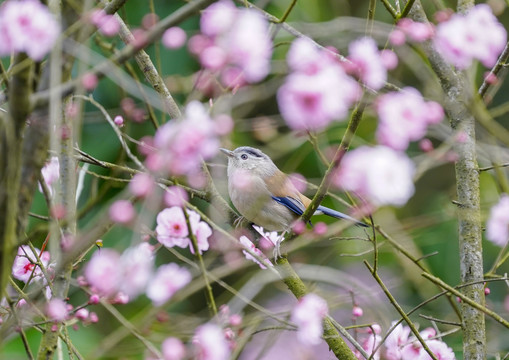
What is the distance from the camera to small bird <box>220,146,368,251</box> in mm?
3191

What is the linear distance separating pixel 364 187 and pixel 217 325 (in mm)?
438

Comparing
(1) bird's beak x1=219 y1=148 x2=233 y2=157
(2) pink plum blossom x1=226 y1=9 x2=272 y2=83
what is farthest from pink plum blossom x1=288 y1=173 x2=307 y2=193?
(2) pink plum blossom x1=226 y1=9 x2=272 y2=83

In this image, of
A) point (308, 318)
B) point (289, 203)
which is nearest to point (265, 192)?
point (289, 203)

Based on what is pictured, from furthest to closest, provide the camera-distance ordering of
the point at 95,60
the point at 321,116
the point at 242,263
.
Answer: the point at 242,263 < the point at 95,60 < the point at 321,116

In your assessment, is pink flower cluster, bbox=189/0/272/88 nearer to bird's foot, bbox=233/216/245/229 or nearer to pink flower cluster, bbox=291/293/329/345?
pink flower cluster, bbox=291/293/329/345

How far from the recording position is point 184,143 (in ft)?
4.16

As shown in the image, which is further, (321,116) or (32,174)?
(32,174)

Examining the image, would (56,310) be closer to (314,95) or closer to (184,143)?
(184,143)

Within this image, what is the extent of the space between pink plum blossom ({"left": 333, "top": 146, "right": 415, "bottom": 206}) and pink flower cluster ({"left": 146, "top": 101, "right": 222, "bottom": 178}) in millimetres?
295

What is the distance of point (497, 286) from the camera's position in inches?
202

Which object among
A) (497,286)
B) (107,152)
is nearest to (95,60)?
(107,152)

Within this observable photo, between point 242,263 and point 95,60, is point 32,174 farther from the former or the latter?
point 242,263

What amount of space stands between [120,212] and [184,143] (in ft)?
0.61

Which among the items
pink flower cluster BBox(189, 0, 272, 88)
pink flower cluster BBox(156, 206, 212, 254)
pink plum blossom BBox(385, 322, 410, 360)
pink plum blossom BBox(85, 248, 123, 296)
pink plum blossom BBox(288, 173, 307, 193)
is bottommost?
pink plum blossom BBox(385, 322, 410, 360)
